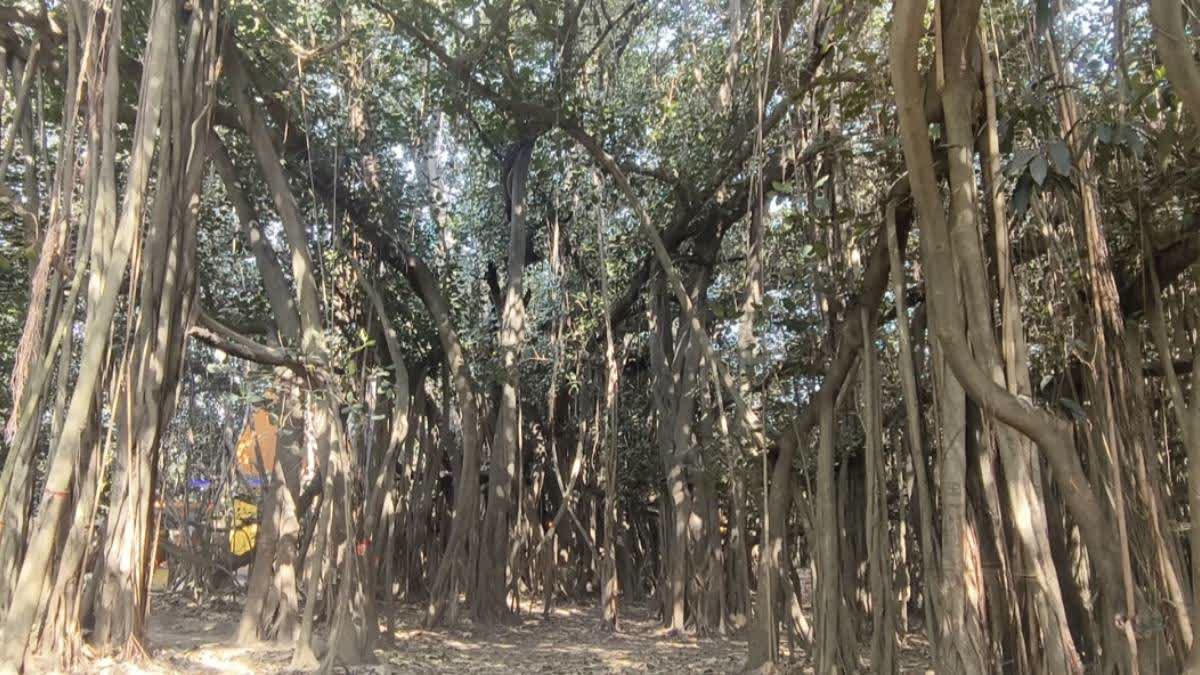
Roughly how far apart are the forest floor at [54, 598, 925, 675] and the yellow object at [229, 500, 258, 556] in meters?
0.93

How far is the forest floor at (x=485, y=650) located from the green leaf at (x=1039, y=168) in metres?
2.94

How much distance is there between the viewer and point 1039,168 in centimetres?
231

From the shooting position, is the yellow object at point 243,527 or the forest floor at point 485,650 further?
the yellow object at point 243,527

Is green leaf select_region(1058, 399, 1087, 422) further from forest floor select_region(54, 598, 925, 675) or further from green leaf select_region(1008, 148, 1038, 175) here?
forest floor select_region(54, 598, 925, 675)

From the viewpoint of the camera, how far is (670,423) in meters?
6.71

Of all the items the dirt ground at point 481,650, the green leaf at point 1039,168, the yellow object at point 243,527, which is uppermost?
the green leaf at point 1039,168

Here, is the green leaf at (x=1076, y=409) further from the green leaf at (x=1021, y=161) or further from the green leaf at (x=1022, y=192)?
the green leaf at (x=1021, y=161)

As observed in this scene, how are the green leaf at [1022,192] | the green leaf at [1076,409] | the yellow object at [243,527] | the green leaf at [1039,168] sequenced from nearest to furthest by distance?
the green leaf at [1039,168] < the green leaf at [1022,192] < the green leaf at [1076,409] < the yellow object at [243,527]

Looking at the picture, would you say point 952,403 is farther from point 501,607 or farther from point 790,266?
point 501,607

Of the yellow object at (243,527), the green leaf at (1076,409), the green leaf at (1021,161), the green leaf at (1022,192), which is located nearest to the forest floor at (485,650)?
the yellow object at (243,527)

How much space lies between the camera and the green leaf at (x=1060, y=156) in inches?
90.8

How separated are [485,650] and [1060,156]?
180 inches

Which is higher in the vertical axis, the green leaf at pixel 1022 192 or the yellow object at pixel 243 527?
the green leaf at pixel 1022 192

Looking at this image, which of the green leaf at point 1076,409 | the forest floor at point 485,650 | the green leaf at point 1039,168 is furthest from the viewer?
the forest floor at point 485,650
